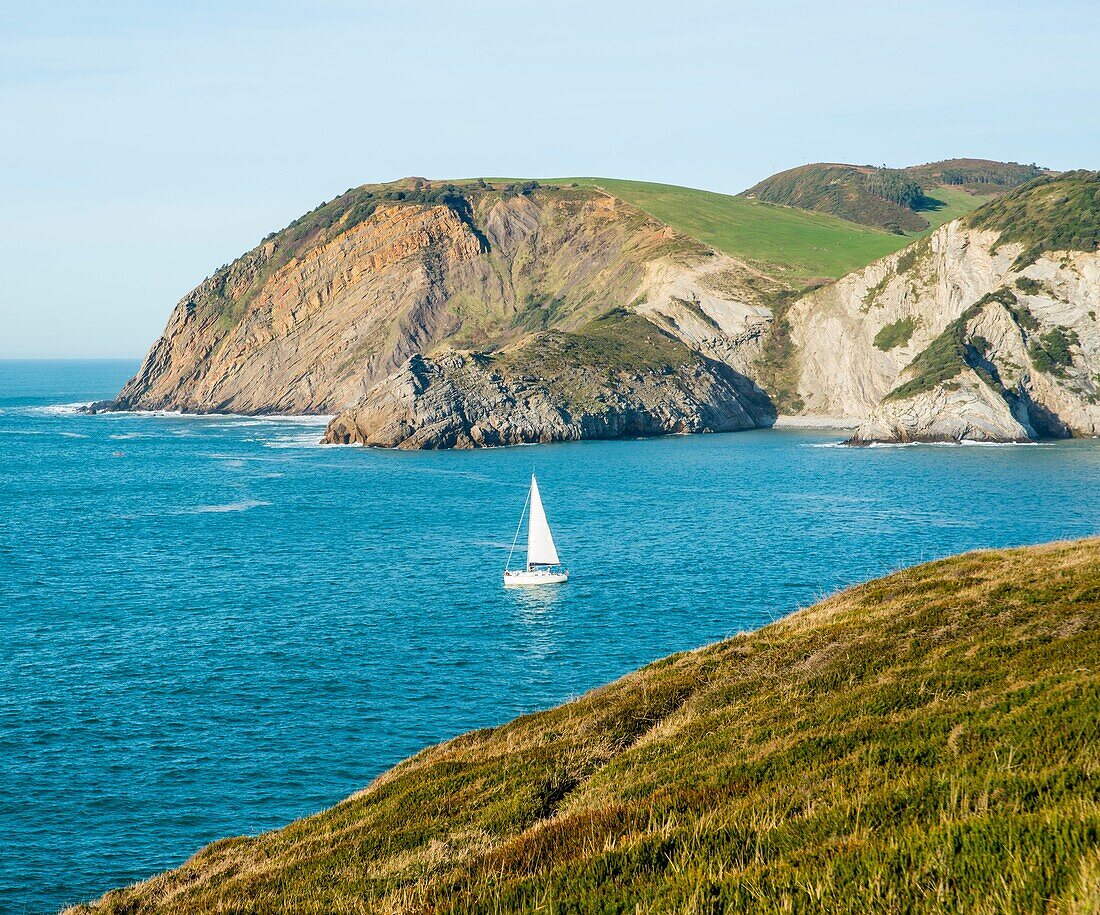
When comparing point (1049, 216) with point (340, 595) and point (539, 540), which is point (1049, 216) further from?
point (340, 595)

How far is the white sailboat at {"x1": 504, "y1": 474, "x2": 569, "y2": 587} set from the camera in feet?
209

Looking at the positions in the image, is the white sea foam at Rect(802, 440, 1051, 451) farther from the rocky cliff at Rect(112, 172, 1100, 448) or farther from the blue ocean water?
the blue ocean water

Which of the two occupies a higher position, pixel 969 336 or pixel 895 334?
pixel 895 334

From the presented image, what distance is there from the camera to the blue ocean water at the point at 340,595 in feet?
114

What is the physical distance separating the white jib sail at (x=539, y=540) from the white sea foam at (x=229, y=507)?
37575 mm

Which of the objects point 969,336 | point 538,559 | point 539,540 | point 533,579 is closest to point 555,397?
point 969,336

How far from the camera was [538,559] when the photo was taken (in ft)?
212

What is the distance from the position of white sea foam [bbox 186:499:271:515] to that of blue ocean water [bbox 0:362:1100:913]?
539mm

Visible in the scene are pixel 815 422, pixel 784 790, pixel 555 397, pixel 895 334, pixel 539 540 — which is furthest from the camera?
pixel 815 422

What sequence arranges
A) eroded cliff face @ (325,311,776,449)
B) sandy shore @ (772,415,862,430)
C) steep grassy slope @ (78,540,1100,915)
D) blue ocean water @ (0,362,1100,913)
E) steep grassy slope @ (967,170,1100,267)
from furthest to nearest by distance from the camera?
1. sandy shore @ (772,415,862,430)
2. eroded cliff face @ (325,311,776,449)
3. steep grassy slope @ (967,170,1100,267)
4. blue ocean water @ (0,362,1100,913)
5. steep grassy slope @ (78,540,1100,915)

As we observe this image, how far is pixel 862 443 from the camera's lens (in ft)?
447

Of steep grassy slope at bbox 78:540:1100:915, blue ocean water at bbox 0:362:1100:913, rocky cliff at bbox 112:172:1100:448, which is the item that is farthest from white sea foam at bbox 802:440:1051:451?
steep grassy slope at bbox 78:540:1100:915

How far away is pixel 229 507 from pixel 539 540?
40151 mm

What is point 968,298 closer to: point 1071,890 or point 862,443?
point 862,443
